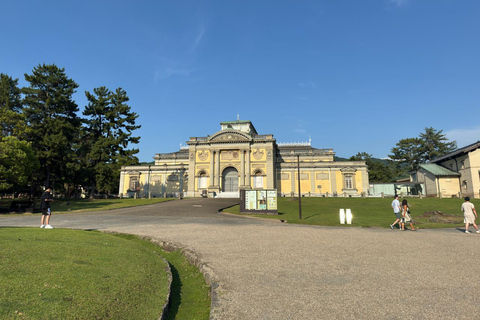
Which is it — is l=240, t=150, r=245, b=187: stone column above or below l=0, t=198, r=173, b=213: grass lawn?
above

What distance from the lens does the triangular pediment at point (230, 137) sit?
5191cm

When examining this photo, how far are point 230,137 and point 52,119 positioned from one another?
28.7 metres

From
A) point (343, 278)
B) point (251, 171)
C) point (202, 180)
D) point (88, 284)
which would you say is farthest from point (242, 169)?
point (88, 284)

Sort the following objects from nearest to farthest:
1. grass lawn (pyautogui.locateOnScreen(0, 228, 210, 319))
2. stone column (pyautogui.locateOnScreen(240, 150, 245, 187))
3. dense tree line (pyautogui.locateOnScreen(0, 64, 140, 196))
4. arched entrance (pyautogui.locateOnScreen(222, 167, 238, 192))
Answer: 1. grass lawn (pyautogui.locateOnScreen(0, 228, 210, 319))
2. dense tree line (pyautogui.locateOnScreen(0, 64, 140, 196))
3. stone column (pyautogui.locateOnScreen(240, 150, 245, 187))
4. arched entrance (pyautogui.locateOnScreen(222, 167, 238, 192))

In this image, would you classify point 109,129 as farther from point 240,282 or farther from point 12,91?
point 240,282

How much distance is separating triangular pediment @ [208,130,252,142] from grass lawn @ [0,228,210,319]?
45378 millimetres

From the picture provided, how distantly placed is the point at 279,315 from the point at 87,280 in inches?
125

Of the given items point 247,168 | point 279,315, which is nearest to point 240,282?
point 279,315

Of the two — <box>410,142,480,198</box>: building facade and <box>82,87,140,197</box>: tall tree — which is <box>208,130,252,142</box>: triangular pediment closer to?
<box>82,87,140,197</box>: tall tree

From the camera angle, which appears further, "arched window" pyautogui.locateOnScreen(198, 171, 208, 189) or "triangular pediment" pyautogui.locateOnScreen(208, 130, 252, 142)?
"arched window" pyautogui.locateOnScreen(198, 171, 208, 189)

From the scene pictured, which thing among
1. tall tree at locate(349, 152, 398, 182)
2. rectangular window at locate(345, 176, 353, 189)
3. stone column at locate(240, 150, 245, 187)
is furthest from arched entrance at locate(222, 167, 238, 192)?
tall tree at locate(349, 152, 398, 182)

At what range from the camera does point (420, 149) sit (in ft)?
224

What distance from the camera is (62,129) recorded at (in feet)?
120

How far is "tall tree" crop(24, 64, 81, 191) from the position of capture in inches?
1344
